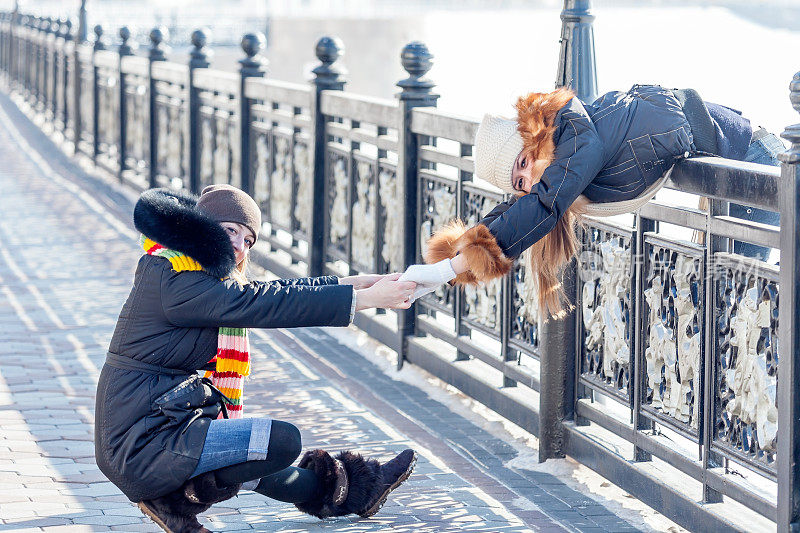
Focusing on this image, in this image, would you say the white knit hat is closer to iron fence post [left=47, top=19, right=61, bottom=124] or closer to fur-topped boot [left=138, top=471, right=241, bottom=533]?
fur-topped boot [left=138, top=471, right=241, bottom=533]

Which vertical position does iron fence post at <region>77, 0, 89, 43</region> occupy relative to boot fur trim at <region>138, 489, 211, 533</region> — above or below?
above

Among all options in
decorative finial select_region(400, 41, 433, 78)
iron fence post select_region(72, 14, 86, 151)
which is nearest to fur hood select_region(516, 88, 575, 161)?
A: decorative finial select_region(400, 41, 433, 78)

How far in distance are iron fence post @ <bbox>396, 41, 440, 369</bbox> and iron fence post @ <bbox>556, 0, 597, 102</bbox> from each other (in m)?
1.67

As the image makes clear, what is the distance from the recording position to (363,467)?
459 cm

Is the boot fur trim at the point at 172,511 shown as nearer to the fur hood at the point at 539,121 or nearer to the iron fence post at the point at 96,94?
the fur hood at the point at 539,121

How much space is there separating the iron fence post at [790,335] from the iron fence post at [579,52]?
1516 millimetres

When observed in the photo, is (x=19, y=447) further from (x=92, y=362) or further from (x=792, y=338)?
(x=792, y=338)

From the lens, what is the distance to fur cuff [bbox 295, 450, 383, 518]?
4.50 metres

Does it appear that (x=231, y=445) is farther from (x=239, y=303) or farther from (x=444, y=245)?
(x=444, y=245)

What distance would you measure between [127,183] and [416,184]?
846 cm

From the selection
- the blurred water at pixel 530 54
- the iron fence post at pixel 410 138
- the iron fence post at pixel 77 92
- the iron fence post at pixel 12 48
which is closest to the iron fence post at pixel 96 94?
the iron fence post at pixel 77 92

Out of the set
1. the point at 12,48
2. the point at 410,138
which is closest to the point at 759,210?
the point at 410,138

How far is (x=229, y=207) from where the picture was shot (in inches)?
160

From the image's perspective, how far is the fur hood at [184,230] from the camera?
153 inches
